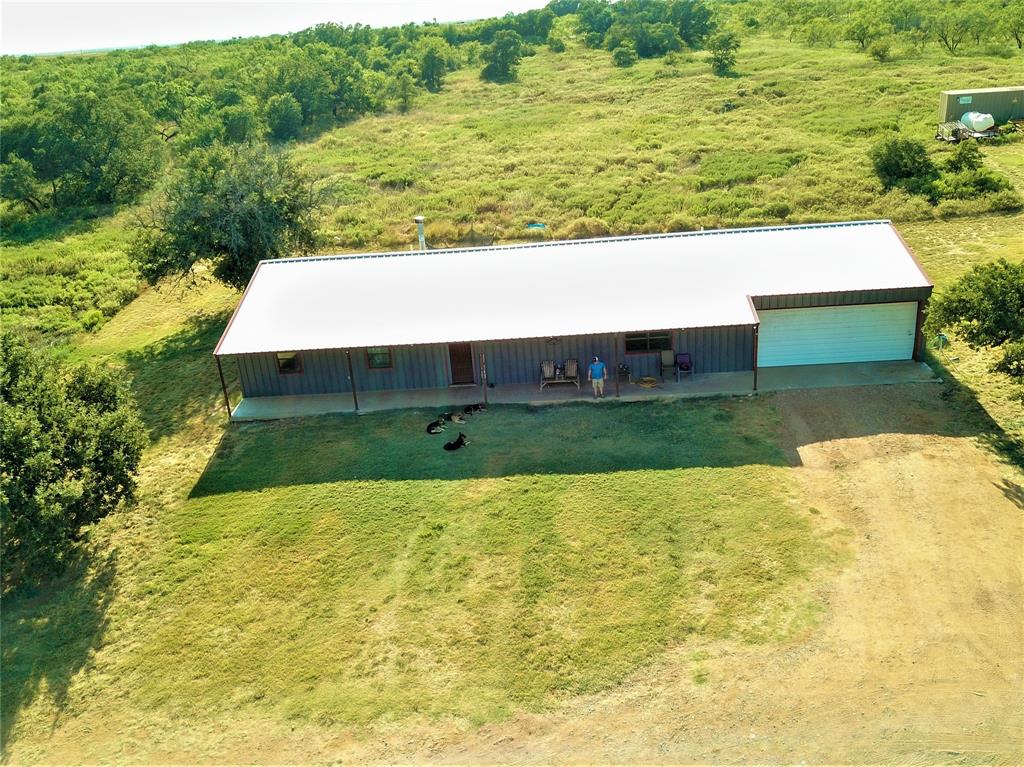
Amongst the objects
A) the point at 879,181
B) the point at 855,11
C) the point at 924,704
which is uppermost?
the point at 855,11

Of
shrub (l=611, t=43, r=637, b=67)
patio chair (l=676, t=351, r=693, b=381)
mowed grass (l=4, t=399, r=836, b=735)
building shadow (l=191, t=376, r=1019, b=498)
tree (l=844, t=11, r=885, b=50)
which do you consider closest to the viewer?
mowed grass (l=4, t=399, r=836, b=735)

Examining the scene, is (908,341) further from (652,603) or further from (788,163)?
(788,163)

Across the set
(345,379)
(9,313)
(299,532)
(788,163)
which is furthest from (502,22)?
(299,532)

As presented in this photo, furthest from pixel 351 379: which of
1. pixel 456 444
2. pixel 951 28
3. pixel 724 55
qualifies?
pixel 951 28

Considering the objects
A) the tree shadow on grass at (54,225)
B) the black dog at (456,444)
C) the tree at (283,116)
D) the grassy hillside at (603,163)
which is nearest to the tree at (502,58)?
the grassy hillside at (603,163)

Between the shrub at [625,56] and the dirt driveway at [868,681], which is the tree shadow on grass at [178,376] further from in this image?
the shrub at [625,56]

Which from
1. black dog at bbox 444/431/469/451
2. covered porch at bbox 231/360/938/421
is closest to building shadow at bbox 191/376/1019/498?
black dog at bbox 444/431/469/451

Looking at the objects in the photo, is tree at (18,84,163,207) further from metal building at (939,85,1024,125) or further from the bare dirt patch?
metal building at (939,85,1024,125)
